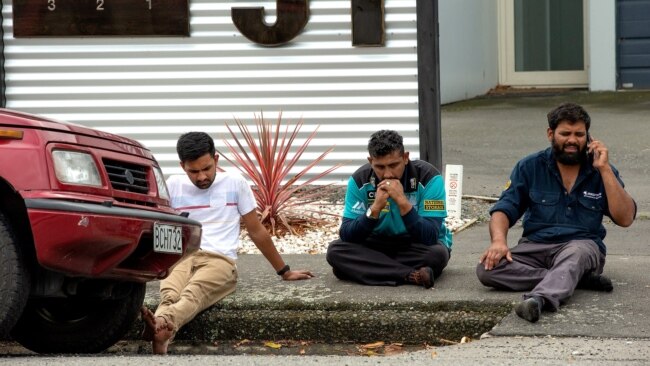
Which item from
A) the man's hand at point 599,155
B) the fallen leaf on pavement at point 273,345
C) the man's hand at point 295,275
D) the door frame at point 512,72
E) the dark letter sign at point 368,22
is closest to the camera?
the man's hand at point 599,155

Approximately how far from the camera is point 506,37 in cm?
1966

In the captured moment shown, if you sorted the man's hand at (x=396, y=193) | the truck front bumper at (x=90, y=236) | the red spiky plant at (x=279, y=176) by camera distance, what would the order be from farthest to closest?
the red spiky plant at (x=279, y=176), the man's hand at (x=396, y=193), the truck front bumper at (x=90, y=236)

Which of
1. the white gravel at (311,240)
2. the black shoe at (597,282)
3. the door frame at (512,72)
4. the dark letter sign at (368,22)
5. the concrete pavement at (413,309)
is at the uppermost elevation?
the dark letter sign at (368,22)

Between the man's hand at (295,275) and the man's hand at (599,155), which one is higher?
the man's hand at (599,155)

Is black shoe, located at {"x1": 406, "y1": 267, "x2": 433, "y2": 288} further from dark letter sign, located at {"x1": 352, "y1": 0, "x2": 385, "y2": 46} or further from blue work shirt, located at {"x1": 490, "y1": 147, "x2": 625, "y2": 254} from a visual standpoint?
dark letter sign, located at {"x1": 352, "y1": 0, "x2": 385, "y2": 46}

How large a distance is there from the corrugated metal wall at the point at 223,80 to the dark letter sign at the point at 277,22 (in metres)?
0.08

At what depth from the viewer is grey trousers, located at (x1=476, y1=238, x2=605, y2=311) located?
6281 millimetres

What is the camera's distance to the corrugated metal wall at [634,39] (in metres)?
17.7

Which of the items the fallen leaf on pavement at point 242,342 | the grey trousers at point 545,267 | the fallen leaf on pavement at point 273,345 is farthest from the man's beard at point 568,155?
the fallen leaf on pavement at point 242,342

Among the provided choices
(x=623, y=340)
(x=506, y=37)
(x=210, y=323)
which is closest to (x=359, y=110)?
(x=210, y=323)

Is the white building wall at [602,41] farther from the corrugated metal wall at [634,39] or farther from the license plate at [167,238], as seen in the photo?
the license plate at [167,238]

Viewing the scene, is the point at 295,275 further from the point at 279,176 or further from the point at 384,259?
the point at 279,176

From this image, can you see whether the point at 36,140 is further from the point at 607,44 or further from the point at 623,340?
the point at 607,44

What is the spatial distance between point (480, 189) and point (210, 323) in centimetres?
521
